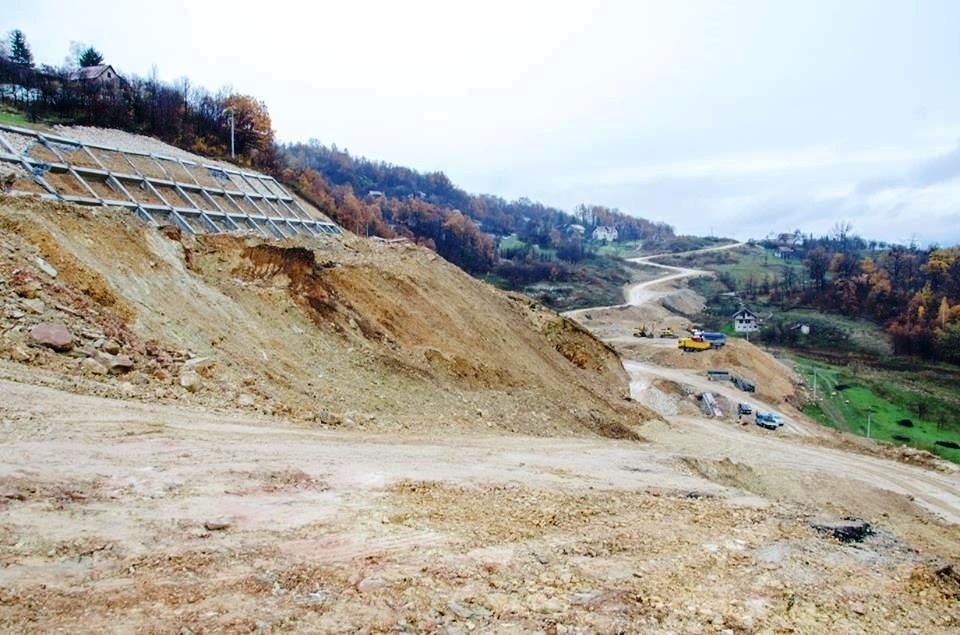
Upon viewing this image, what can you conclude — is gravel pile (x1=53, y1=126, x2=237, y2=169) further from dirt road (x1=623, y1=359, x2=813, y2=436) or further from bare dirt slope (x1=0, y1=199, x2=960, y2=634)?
dirt road (x1=623, y1=359, x2=813, y2=436)

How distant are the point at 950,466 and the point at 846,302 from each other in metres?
64.0

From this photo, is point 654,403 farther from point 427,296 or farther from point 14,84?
point 14,84

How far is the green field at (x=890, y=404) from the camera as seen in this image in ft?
115

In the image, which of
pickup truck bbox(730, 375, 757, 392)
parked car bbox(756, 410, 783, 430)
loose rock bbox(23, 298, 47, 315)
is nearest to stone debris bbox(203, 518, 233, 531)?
loose rock bbox(23, 298, 47, 315)

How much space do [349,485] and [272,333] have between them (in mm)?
7296

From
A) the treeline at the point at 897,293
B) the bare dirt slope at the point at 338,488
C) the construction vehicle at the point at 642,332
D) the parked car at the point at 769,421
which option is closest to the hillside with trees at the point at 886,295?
the treeline at the point at 897,293

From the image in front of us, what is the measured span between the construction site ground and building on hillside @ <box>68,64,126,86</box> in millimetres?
30663

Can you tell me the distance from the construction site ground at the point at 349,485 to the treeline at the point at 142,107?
22.4 meters

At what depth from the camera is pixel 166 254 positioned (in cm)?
1503

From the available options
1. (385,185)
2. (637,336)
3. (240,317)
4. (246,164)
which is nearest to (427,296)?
(240,317)

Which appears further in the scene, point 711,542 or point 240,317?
point 240,317

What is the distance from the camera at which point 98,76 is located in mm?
40812

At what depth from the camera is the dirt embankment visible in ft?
34.2

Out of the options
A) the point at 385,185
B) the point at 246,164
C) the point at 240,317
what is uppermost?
the point at 385,185
